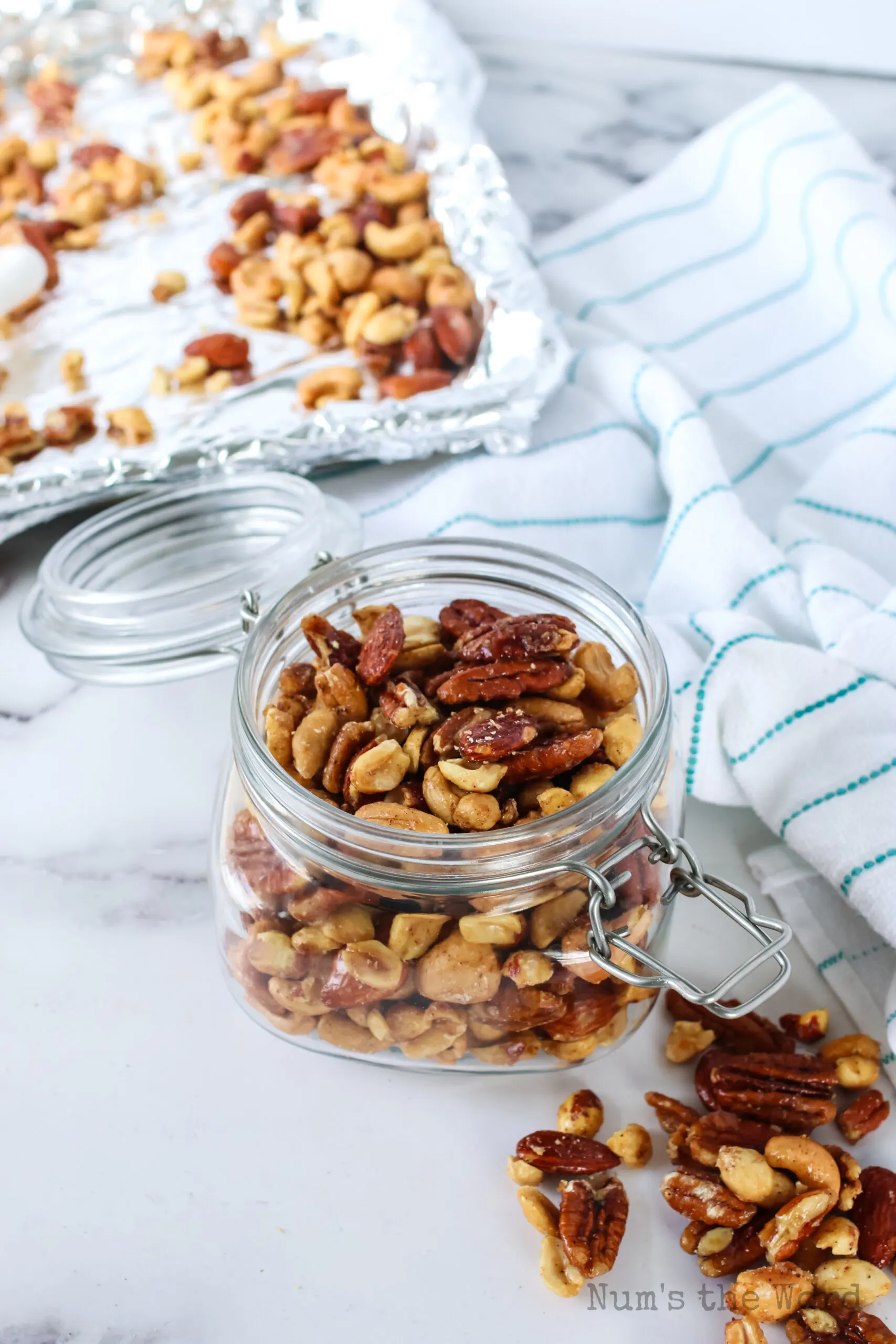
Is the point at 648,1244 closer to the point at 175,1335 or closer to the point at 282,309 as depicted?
the point at 175,1335

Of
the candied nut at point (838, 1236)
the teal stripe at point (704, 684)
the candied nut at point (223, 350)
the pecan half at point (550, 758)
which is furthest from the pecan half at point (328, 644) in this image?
the candied nut at point (223, 350)

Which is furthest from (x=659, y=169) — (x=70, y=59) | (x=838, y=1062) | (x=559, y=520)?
(x=838, y=1062)

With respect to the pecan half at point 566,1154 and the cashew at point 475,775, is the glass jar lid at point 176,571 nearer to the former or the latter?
the cashew at point 475,775

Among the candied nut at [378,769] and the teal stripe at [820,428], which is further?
the teal stripe at [820,428]

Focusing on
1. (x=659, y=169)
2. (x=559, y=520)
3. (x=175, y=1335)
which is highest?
(x=659, y=169)

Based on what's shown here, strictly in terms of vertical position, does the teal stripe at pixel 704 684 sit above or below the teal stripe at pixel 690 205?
below

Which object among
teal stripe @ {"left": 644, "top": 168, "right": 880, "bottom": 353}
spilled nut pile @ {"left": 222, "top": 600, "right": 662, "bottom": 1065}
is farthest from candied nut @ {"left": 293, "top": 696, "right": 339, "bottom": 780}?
teal stripe @ {"left": 644, "top": 168, "right": 880, "bottom": 353}

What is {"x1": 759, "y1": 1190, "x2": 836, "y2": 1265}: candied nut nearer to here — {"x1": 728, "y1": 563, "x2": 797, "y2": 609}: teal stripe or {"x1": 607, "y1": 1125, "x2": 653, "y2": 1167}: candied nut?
{"x1": 607, "y1": 1125, "x2": 653, "y2": 1167}: candied nut

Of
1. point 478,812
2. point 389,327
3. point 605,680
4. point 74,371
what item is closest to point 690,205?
point 389,327
